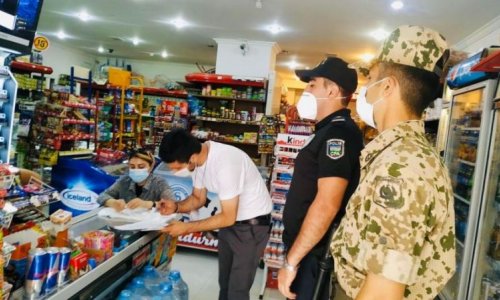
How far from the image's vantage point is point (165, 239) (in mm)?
2645

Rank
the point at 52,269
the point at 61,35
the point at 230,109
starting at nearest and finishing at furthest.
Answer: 1. the point at 52,269
2. the point at 230,109
3. the point at 61,35

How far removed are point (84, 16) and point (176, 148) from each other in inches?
265

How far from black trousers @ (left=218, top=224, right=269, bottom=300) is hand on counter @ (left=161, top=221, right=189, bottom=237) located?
1.52 feet

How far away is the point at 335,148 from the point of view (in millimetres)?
1827

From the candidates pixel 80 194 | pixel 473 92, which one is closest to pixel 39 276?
pixel 80 194

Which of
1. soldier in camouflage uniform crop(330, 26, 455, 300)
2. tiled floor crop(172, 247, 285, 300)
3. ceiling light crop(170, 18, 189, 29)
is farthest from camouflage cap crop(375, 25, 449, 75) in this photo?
ceiling light crop(170, 18, 189, 29)

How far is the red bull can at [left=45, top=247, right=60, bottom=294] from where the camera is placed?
1.39 meters

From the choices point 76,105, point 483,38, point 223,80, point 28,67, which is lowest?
point 76,105

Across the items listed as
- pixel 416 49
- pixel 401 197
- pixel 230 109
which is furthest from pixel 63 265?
pixel 230 109

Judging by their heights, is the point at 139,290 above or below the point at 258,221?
below

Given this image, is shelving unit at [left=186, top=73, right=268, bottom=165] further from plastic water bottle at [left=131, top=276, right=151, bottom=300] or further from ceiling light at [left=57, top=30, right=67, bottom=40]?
ceiling light at [left=57, top=30, right=67, bottom=40]

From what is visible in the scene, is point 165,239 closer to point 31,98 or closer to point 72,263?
point 72,263

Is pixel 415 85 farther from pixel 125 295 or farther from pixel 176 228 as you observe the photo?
pixel 125 295

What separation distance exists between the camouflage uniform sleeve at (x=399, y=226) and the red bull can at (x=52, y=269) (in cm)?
116
